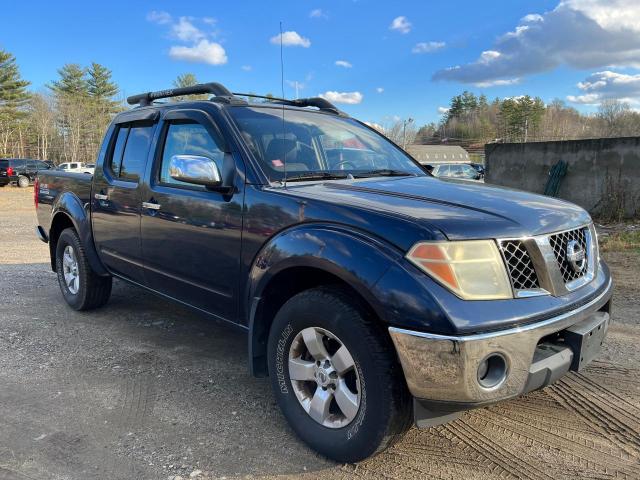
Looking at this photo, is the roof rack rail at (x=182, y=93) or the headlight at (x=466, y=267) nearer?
the headlight at (x=466, y=267)

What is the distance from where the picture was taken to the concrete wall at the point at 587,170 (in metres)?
10.8

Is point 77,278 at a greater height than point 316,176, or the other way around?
point 316,176

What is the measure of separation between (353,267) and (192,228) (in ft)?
4.70

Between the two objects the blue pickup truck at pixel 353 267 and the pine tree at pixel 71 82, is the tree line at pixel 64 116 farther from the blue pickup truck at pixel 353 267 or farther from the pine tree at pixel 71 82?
the blue pickup truck at pixel 353 267

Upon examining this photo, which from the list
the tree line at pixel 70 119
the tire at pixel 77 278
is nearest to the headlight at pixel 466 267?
the tire at pixel 77 278

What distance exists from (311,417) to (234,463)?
18.3 inches

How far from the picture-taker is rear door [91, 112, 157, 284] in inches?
161

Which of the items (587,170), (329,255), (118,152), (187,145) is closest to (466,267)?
(329,255)

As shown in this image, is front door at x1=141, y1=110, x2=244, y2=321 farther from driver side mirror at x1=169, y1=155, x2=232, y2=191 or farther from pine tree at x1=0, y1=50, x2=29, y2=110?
pine tree at x1=0, y1=50, x2=29, y2=110

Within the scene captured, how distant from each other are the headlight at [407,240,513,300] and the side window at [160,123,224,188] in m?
1.64

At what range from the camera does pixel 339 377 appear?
103 inches

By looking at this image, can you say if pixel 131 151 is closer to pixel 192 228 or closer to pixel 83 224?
pixel 83 224

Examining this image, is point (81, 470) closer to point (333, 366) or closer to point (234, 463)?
point (234, 463)

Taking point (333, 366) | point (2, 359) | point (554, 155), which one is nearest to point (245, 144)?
point (333, 366)
